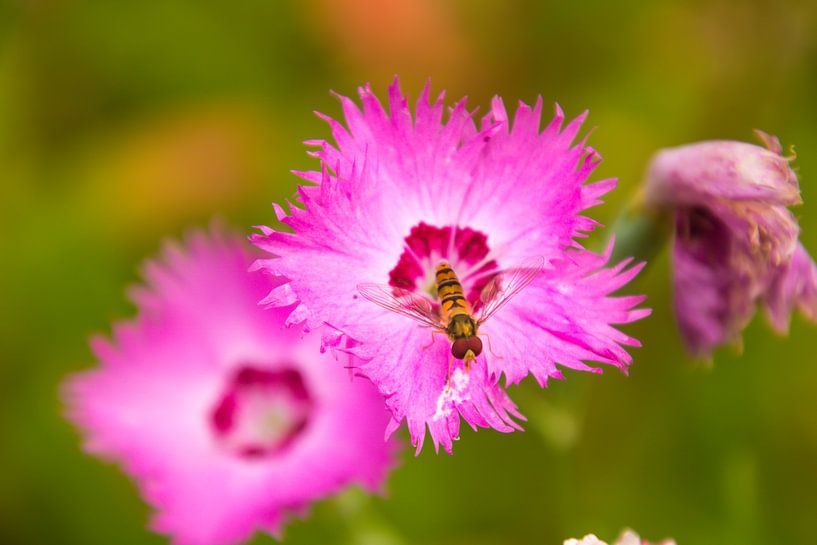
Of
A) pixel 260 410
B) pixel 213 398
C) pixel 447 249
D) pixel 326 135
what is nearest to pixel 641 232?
pixel 447 249

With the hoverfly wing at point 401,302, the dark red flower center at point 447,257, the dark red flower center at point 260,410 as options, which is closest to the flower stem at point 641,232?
the dark red flower center at point 447,257

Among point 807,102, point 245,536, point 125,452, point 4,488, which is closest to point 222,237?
point 125,452

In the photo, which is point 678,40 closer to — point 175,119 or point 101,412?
point 175,119

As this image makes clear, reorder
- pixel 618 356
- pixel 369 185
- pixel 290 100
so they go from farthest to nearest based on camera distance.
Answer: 1. pixel 290 100
2. pixel 369 185
3. pixel 618 356

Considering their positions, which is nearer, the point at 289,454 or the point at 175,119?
the point at 289,454

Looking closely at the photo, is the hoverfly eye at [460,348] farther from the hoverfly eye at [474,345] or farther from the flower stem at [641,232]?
the flower stem at [641,232]

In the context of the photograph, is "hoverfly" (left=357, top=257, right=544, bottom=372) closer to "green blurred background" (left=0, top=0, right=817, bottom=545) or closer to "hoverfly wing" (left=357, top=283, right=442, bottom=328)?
"hoverfly wing" (left=357, top=283, right=442, bottom=328)
